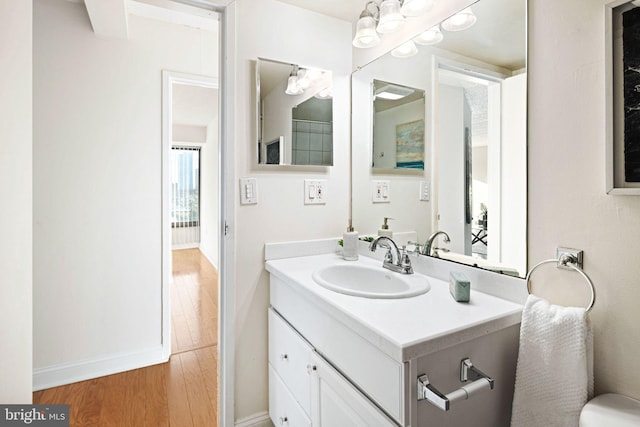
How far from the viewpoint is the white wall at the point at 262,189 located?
1.53 m

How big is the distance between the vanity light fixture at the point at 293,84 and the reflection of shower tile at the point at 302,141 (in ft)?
0.69

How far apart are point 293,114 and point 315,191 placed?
1.36 ft

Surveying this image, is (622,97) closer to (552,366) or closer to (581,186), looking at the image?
(581,186)

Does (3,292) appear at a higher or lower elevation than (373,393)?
higher

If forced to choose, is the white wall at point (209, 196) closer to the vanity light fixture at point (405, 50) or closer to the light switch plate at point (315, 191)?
the light switch plate at point (315, 191)

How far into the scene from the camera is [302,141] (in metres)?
1.65

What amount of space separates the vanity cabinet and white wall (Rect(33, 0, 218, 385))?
1.19 metres

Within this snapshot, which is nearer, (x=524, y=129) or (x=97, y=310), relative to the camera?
(x=524, y=129)

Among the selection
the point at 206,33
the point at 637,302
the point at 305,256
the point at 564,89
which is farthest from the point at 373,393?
the point at 206,33

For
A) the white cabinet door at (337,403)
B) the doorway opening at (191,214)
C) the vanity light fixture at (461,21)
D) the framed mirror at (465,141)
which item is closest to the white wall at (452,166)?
the framed mirror at (465,141)

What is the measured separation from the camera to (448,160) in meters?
1.29

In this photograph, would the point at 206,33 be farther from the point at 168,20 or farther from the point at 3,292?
the point at 3,292

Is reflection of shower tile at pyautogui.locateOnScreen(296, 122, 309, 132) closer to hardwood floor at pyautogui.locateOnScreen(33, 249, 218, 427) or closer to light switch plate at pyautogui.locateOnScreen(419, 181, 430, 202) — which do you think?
light switch plate at pyautogui.locateOnScreen(419, 181, 430, 202)

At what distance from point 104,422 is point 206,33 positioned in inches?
98.4
